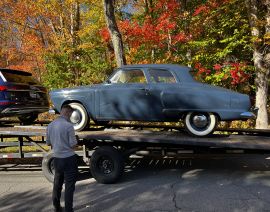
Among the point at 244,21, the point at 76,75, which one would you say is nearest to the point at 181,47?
the point at 244,21

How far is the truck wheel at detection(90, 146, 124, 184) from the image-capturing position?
6996 mm

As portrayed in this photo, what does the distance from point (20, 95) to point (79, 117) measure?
1.79 m

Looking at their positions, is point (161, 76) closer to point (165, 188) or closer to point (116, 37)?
point (165, 188)

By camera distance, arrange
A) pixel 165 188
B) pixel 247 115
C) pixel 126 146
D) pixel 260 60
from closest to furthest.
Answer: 1. pixel 165 188
2. pixel 247 115
3. pixel 126 146
4. pixel 260 60

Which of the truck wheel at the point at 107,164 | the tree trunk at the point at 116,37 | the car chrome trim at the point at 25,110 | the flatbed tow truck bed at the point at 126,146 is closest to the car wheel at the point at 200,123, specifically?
the flatbed tow truck bed at the point at 126,146

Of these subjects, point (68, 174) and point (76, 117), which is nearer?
point (68, 174)

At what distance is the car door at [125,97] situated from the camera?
750 cm

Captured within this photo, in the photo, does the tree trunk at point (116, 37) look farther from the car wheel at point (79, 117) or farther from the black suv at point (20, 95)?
the car wheel at point (79, 117)

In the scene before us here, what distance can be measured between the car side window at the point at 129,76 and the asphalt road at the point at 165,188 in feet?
6.73

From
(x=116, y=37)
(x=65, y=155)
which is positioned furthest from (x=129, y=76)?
(x=116, y=37)

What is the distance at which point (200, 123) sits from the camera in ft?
23.8

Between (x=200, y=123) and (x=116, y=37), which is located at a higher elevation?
(x=116, y=37)

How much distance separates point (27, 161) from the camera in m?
9.85

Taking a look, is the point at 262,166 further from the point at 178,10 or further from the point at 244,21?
the point at 178,10
